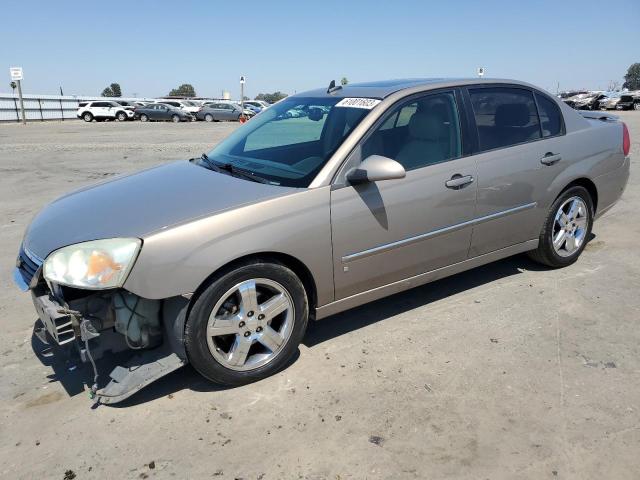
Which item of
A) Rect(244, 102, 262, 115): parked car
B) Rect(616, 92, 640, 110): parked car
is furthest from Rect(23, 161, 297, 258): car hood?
Rect(616, 92, 640, 110): parked car

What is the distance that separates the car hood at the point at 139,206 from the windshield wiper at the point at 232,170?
0.06 m

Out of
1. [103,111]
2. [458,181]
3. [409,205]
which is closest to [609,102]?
[103,111]

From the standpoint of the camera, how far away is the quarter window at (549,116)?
4.30 m

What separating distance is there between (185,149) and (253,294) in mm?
12167

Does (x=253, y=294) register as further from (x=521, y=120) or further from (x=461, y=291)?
(x=521, y=120)

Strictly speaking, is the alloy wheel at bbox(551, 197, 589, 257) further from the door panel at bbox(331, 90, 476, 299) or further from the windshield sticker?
the windshield sticker

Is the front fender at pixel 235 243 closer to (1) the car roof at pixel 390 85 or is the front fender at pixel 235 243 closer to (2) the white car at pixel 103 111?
(1) the car roof at pixel 390 85

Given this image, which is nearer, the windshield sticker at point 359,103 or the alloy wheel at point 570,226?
the windshield sticker at point 359,103

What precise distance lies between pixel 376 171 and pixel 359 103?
723 mm

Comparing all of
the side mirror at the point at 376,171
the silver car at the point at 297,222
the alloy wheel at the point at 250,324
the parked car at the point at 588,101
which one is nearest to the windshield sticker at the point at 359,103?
the silver car at the point at 297,222

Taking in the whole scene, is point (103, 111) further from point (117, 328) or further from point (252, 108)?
point (117, 328)

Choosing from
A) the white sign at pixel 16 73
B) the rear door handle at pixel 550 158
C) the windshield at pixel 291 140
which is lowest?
the rear door handle at pixel 550 158

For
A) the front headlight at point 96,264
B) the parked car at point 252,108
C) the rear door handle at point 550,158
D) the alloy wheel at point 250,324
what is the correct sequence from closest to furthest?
the front headlight at point 96,264 → the alloy wheel at point 250,324 → the rear door handle at point 550,158 → the parked car at point 252,108

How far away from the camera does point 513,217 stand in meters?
4.05
